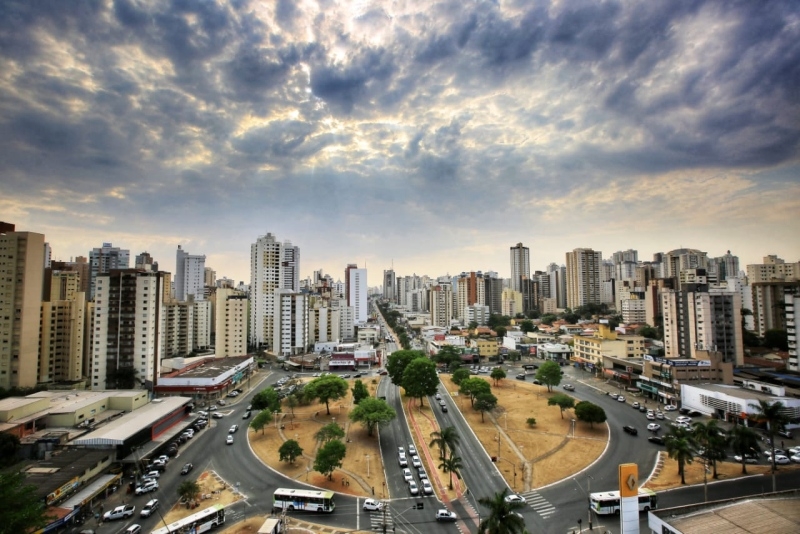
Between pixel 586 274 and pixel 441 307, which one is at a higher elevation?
pixel 586 274

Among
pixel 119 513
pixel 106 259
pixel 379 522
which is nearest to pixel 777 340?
pixel 379 522

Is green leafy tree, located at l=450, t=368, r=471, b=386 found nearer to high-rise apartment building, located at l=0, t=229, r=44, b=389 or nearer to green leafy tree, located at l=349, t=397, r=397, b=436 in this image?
green leafy tree, located at l=349, t=397, r=397, b=436

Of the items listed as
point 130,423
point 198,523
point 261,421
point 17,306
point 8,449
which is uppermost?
point 17,306

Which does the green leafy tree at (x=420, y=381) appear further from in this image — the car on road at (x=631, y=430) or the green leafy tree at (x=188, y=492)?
the green leafy tree at (x=188, y=492)

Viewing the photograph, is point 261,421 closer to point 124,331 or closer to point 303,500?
point 303,500

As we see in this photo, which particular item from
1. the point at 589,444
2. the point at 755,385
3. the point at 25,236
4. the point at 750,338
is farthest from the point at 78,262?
the point at 750,338

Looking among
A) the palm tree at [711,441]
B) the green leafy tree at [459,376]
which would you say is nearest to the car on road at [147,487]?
the green leafy tree at [459,376]

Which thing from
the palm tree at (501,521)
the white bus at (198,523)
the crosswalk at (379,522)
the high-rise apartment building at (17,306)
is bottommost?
the crosswalk at (379,522)
